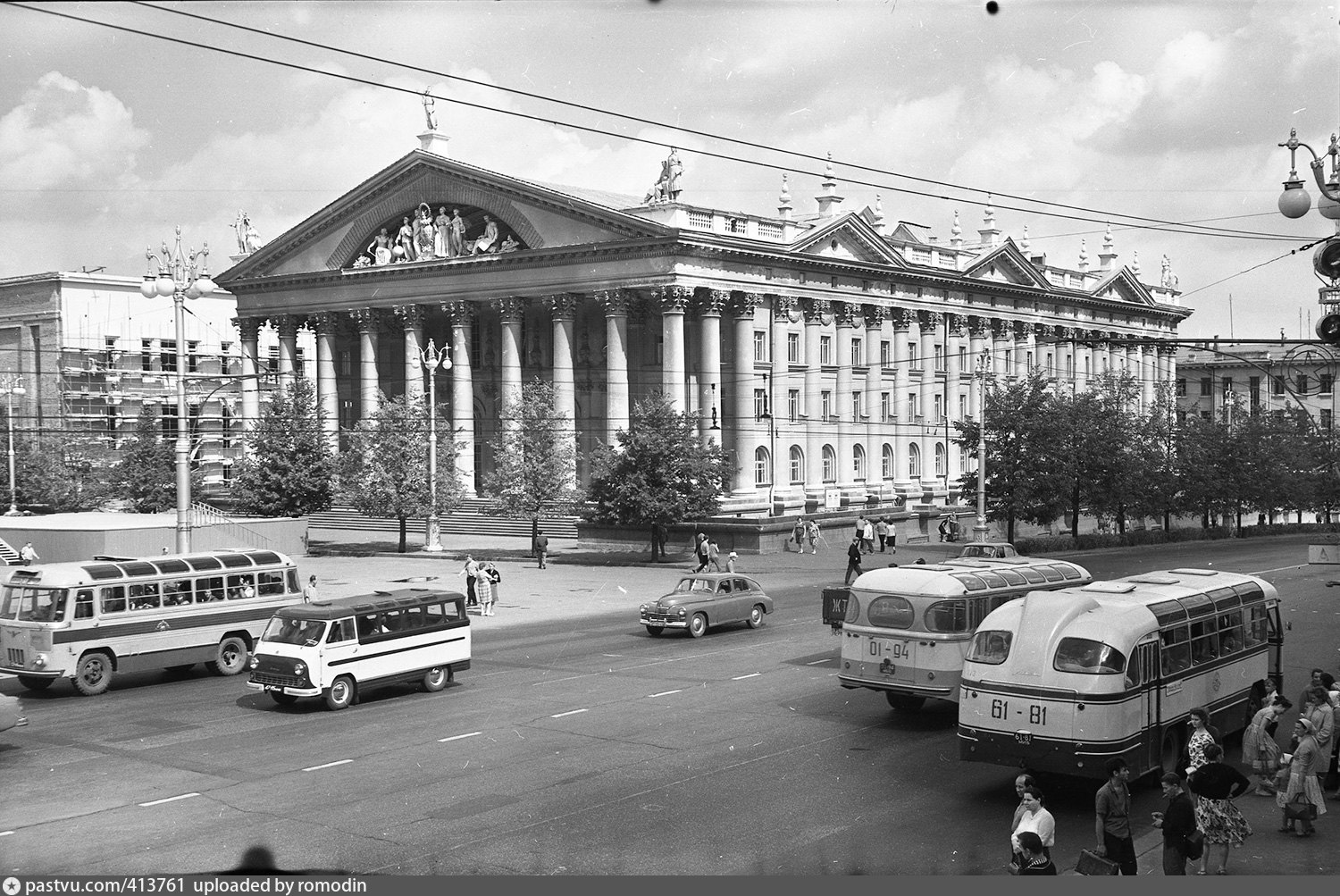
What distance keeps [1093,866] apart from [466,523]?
5780cm

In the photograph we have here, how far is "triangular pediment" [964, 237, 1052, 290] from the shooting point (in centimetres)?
8238

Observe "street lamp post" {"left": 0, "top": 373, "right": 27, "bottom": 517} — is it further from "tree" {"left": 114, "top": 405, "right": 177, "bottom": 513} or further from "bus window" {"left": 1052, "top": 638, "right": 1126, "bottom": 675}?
"bus window" {"left": 1052, "top": 638, "right": 1126, "bottom": 675}

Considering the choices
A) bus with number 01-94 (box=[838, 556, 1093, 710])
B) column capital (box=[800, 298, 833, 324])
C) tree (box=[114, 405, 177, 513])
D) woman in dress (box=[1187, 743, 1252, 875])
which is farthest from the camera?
tree (box=[114, 405, 177, 513])

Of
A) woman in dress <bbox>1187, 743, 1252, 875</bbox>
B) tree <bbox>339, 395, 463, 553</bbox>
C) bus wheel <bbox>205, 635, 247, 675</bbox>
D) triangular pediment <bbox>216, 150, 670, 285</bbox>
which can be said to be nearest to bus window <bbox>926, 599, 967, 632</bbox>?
woman in dress <bbox>1187, 743, 1252, 875</bbox>

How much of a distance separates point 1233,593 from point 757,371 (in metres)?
48.6

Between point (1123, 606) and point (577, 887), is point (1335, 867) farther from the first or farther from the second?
point (577, 887)

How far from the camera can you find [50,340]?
81.3m

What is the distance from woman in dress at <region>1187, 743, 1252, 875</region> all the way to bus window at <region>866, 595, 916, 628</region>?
7480 millimetres

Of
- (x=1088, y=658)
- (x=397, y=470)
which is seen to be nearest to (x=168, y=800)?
(x=1088, y=658)

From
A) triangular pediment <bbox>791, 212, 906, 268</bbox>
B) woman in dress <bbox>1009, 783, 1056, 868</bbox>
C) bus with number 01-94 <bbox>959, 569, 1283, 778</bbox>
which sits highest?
triangular pediment <bbox>791, 212, 906, 268</bbox>

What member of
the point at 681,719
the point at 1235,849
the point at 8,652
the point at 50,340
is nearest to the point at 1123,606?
the point at 1235,849

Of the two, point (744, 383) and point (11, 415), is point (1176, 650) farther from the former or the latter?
point (11, 415)

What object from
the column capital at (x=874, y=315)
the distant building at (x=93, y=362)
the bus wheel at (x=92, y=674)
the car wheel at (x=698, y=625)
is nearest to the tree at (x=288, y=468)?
the distant building at (x=93, y=362)

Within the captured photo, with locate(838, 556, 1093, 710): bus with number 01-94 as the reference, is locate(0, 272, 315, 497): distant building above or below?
above
